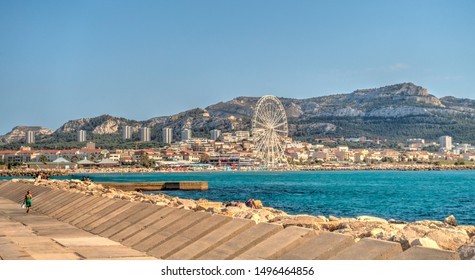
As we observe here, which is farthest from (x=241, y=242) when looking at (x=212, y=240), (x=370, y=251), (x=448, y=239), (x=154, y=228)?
(x=154, y=228)

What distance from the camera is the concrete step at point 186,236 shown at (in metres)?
8.09

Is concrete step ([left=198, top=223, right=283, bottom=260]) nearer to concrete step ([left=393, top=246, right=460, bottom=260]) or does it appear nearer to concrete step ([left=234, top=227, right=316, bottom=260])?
concrete step ([left=234, top=227, right=316, bottom=260])

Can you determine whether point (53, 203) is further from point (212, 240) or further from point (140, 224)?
point (212, 240)

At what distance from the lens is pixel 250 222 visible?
25.3ft

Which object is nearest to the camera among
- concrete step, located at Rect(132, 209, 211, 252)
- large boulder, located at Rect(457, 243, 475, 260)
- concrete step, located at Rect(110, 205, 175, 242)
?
large boulder, located at Rect(457, 243, 475, 260)

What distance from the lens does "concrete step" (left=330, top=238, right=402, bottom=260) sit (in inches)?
215

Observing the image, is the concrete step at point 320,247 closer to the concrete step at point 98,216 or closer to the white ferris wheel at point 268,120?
the concrete step at point 98,216

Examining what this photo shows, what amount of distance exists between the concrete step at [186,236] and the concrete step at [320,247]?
1913 mm

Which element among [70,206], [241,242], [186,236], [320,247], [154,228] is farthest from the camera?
[70,206]

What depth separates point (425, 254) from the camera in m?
5.08

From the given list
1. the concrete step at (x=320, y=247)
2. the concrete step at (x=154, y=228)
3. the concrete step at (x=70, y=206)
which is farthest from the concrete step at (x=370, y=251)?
the concrete step at (x=70, y=206)

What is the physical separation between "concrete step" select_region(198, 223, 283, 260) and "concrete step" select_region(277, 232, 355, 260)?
2.26ft

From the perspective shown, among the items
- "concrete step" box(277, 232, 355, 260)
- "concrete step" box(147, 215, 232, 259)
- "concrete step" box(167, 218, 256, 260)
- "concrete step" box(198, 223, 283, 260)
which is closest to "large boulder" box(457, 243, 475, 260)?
"concrete step" box(277, 232, 355, 260)

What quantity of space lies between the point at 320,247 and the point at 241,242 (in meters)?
1.27
